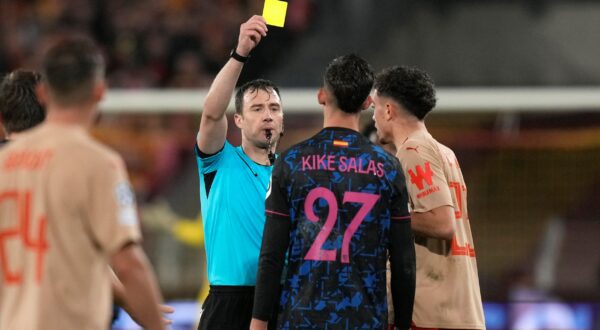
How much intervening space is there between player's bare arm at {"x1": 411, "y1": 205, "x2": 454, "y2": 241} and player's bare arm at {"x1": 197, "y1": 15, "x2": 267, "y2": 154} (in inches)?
41.3

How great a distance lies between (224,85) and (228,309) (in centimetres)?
109

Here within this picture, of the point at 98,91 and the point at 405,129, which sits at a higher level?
the point at 405,129

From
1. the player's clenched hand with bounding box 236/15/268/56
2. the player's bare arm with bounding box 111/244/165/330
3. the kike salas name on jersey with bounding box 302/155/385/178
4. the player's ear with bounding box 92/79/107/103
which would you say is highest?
the player's clenched hand with bounding box 236/15/268/56

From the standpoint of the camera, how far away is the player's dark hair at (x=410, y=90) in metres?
5.30

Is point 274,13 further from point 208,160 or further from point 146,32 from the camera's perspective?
point 146,32

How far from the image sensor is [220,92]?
5156 mm

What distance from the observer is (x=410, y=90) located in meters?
5.30

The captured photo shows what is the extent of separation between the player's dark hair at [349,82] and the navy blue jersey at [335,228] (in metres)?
0.16

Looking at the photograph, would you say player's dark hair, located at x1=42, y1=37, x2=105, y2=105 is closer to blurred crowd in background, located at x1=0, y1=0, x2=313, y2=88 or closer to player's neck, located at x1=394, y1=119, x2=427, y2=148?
player's neck, located at x1=394, y1=119, x2=427, y2=148

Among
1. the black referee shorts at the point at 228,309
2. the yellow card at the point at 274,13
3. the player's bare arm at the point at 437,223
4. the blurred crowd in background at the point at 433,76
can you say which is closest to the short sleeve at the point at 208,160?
the black referee shorts at the point at 228,309

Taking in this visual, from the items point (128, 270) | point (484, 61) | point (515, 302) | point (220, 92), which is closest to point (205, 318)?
point (220, 92)

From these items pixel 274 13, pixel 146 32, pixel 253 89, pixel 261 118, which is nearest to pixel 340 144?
pixel 274 13

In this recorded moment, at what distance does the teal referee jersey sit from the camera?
540 centimetres

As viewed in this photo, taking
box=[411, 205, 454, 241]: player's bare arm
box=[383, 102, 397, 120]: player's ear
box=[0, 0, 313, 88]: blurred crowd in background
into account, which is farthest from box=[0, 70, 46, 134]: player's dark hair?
box=[0, 0, 313, 88]: blurred crowd in background
